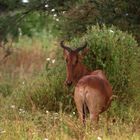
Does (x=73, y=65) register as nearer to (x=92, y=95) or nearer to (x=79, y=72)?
(x=79, y=72)

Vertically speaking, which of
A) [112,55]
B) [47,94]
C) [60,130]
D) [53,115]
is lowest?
[47,94]

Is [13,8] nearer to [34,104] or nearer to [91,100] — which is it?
[34,104]

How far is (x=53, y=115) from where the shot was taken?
11133mm

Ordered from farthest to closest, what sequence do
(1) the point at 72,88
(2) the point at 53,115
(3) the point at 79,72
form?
(1) the point at 72,88, (3) the point at 79,72, (2) the point at 53,115

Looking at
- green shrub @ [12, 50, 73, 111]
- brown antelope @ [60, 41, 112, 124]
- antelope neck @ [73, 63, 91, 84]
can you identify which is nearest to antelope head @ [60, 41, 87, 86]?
antelope neck @ [73, 63, 91, 84]

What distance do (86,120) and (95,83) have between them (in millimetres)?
649

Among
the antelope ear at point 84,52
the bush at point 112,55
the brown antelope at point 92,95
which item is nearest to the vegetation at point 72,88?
the bush at point 112,55

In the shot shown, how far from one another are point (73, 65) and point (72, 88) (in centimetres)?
111

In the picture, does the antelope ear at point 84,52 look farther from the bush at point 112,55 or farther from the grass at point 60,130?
the grass at point 60,130

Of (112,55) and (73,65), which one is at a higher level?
(73,65)

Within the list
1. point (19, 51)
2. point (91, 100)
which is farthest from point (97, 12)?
point (19, 51)

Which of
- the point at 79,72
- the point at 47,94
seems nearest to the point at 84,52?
the point at 79,72

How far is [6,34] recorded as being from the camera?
58.6 ft

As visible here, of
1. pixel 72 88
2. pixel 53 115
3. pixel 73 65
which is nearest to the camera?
pixel 53 115
